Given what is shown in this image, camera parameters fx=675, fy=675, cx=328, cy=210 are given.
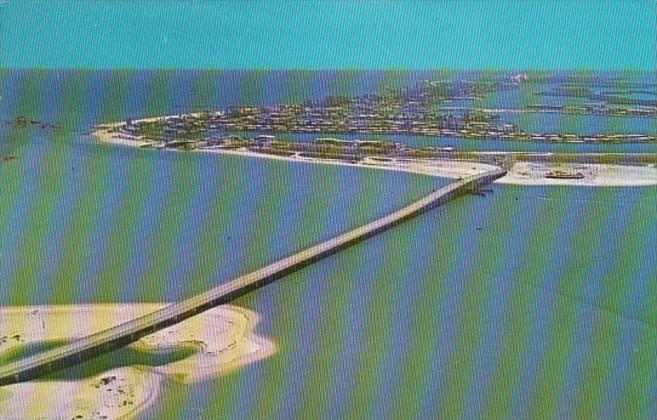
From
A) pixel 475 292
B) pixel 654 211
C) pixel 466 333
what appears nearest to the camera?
pixel 466 333

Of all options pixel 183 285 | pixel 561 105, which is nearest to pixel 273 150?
pixel 183 285

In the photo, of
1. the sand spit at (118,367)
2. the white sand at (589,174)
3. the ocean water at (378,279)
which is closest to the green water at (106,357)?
the sand spit at (118,367)

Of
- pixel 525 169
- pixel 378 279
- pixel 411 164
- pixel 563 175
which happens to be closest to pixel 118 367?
pixel 378 279

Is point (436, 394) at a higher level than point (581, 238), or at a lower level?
lower

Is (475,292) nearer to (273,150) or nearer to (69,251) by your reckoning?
(69,251)

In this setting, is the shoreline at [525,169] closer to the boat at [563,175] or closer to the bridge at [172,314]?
the boat at [563,175]

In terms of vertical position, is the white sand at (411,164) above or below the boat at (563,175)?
above

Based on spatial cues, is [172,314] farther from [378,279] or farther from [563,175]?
[563,175]
